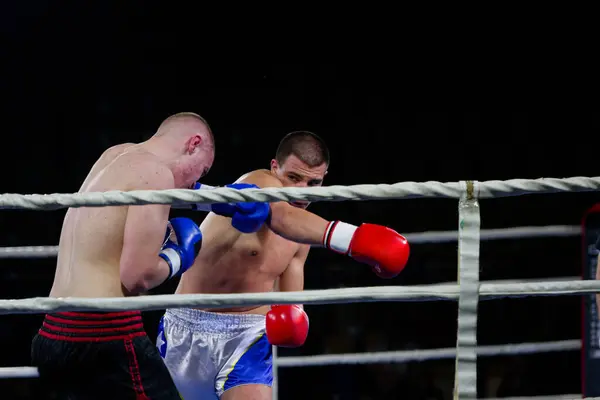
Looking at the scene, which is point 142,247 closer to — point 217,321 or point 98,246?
point 98,246

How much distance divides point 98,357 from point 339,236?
597 millimetres

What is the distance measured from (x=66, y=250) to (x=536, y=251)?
3.06 m

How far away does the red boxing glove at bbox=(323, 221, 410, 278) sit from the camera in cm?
161

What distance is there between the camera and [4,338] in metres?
3.80

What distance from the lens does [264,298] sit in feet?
4.02

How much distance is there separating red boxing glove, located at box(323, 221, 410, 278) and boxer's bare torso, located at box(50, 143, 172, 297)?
46 cm

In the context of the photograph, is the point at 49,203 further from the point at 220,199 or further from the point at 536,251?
the point at 536,251

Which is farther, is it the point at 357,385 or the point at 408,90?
the point at 408,90

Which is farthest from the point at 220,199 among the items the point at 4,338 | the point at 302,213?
the point at 4,338

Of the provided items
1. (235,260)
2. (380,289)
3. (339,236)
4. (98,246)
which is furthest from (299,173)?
(380,289)

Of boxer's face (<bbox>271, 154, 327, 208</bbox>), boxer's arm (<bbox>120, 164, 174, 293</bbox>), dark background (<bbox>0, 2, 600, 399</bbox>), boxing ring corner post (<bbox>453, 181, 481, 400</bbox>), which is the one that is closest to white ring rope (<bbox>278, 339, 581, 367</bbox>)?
boxer's face (<bbox>271, 154, 327, 208</bbox>)

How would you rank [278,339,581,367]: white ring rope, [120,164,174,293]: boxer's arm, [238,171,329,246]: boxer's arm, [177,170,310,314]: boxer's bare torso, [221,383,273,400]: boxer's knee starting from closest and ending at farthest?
1. [120,164,174,293]: boxer's arm
2. [238,171,329,246]: boxer's arm
3. [221,383,273,400]: boxer's knee
4. [177,170,310,314]: boxer's bare torso
5. [278,339,581,367]: white ring rope

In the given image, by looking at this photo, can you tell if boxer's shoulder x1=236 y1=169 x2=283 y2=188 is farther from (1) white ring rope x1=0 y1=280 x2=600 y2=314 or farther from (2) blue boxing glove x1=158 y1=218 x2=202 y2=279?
(1) white ring rope x1=0 y1=280 x2=600 y2=314

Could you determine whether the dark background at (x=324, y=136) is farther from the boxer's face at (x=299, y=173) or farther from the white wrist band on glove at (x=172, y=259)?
the white wrist band on glove at (x=172, y=259)
